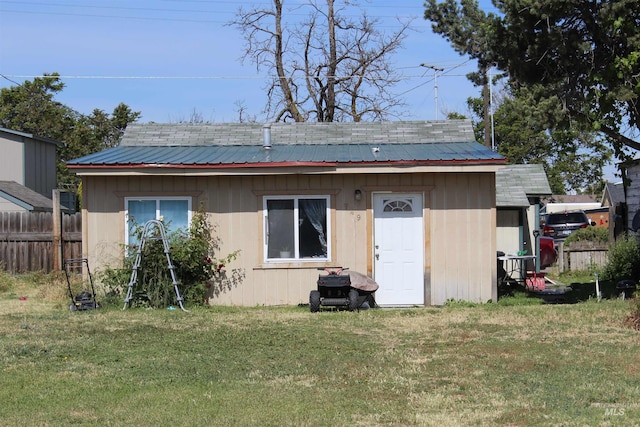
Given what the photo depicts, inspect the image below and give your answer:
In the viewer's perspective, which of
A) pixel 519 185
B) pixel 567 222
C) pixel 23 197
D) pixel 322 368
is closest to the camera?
pixel 322 368

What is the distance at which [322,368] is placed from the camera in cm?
862

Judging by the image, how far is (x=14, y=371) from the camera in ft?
28.0

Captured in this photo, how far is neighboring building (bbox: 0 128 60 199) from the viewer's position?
23.7 metres

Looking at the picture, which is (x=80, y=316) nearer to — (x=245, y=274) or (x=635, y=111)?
(x=245, y=274)

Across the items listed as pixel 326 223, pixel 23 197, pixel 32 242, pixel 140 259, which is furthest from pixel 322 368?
pixel 23 197

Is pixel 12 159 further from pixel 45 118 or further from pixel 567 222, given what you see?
pixel 567 222

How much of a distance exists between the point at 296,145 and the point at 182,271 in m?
3.82

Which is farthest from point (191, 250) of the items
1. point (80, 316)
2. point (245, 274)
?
point (80, 316)

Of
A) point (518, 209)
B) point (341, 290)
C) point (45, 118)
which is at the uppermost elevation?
point (45, 118)

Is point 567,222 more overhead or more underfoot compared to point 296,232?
more overhead

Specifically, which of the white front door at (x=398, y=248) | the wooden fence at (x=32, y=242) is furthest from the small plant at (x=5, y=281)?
the white front door at (x=398, y=248)

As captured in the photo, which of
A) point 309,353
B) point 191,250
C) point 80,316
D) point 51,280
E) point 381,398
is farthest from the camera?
point 51,280

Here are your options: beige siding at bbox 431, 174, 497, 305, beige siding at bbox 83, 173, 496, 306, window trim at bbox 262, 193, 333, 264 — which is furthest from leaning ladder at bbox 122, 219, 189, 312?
beige siding at bbox 431, 174, 497, 305

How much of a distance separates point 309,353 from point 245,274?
17.6 feet
